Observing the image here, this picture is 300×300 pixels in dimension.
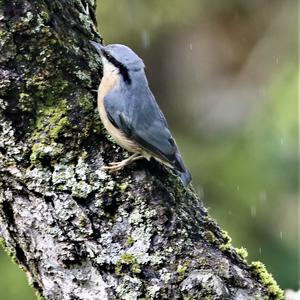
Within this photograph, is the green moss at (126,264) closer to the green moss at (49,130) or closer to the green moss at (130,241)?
the green moss at (130,241)

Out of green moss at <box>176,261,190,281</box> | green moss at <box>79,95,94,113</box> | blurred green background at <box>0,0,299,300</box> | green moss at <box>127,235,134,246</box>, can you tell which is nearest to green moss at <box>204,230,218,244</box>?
green moss at <box>176,261,190,281</box>

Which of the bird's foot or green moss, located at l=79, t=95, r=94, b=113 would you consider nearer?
the bird's foot

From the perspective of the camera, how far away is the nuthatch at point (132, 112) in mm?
2795

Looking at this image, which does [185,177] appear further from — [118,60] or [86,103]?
[118,60]

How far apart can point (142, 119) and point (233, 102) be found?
16.5 feet

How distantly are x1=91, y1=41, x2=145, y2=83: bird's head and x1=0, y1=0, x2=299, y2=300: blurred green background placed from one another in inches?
89.8

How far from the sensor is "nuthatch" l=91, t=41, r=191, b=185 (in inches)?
110

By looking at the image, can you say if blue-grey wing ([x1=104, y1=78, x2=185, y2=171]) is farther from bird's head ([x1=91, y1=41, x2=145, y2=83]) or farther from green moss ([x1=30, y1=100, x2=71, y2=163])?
green moss ([x1=30, y1=100, x2=71, y2=163])

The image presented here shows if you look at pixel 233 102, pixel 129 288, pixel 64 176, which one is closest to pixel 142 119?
pixel 64 176

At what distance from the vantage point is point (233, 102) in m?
7.98

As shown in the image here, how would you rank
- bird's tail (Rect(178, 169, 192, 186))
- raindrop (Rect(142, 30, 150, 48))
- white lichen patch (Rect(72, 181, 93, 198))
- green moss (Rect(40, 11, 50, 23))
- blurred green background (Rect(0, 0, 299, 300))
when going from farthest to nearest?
raindrop (Rect(142, 30, 150, 48)), blurred green background (Rect(0, 0, 299, 300)), bird's tail (Rect(178, 169, 192, 186)), green moss (Rect(40, 11, 50, 23)), white lichen patch (Rect(72, 181, 93, 198))

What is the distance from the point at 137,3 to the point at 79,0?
3.78 meters

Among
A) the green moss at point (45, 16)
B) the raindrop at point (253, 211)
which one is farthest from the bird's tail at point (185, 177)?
the raindrop at point (253, 211)

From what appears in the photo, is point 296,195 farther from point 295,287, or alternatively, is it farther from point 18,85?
point 18,85
